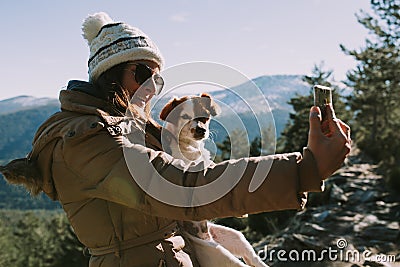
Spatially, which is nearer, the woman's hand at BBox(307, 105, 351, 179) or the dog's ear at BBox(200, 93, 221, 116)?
the woman's hand at BBox(307, 105, 351, 179)

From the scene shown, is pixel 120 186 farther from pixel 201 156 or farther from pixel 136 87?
pixel 201 156

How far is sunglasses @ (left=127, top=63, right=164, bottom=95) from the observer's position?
214 centimetres

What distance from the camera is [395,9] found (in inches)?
708

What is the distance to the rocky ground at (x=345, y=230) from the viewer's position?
11.3 meters

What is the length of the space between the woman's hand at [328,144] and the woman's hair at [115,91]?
2.46 ft

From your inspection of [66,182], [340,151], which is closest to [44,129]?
[66,182]

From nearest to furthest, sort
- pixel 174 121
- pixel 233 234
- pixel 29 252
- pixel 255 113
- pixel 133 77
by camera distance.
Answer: pixel 255 113 < pixel 133 77 < pixel 233 234 < pixel 174 121 < pixel 29 252

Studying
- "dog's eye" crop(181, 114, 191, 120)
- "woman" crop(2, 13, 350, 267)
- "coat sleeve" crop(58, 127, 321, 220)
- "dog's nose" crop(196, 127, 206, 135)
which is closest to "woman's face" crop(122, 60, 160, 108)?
"woman" crop(2, 13, 350, 267)

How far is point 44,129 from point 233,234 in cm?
120

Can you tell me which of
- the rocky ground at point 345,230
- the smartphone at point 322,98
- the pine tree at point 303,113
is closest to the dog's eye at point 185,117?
the smartphone at point 322,98

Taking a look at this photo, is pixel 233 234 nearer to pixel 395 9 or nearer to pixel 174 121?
pixel 174 121

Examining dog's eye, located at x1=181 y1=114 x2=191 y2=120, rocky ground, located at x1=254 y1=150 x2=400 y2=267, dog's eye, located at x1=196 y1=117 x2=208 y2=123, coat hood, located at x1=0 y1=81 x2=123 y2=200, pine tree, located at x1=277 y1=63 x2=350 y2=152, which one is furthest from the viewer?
pine tree, located at x1=277 y1=63 x2=350 y2=152

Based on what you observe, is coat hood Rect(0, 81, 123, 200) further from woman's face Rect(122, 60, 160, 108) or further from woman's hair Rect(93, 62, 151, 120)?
woman's face Rect(122, 60, 160, 108)

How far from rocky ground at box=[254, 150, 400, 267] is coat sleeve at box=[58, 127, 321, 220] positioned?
8.74 meters
